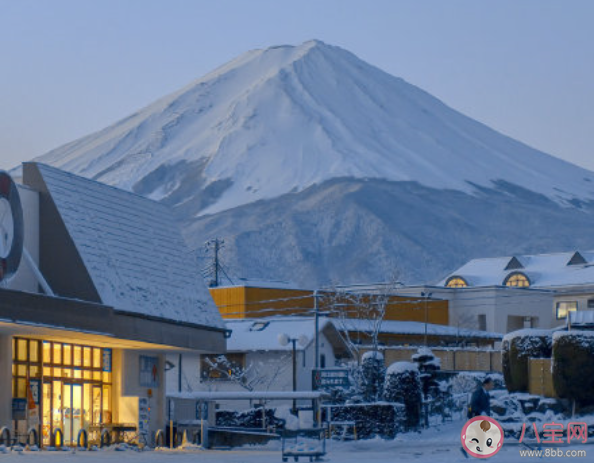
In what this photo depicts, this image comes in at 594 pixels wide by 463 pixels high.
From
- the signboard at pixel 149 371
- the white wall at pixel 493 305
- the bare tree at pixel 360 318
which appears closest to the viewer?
the signboard at pixel 149 371

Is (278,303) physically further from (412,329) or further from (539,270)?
(539,270)

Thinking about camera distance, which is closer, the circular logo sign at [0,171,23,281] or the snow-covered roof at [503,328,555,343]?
the circular logo sign at [0,171,23,281]

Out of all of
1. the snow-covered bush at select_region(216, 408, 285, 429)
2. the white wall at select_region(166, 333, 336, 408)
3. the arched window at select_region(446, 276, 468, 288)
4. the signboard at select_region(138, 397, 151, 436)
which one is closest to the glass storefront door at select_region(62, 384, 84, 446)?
the signboard at select_region(138, 397, 151, 436)

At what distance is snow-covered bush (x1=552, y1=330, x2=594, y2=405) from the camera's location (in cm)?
3675

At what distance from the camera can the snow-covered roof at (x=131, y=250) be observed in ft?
131

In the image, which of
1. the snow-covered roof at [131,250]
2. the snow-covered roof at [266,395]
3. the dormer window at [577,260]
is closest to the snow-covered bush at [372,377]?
the snow-covered roof at [131,250]

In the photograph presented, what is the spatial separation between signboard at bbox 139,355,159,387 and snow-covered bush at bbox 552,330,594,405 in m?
14.5

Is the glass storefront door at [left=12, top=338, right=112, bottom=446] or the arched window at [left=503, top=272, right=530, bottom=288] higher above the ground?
the arched window at [left=503, top=272, right=530, bottom=288]

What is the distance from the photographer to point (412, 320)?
86.9 metres

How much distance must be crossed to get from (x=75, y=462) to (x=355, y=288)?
257ft

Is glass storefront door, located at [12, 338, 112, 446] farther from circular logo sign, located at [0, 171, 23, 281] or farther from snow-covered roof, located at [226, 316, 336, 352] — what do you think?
snow-covered roof, located at [226, 316, 336, 352]

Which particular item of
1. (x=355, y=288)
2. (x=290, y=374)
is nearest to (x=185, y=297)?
(x=290, y=374)

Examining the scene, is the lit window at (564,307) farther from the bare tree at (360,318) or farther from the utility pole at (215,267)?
the utility pole at (215,267)

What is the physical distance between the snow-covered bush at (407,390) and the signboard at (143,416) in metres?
7.96
